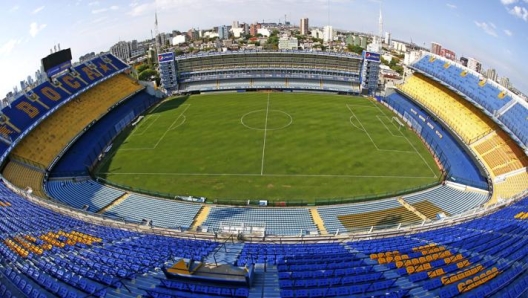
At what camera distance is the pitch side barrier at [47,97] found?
1785 inches

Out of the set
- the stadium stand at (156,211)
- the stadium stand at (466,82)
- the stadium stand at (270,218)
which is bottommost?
the stadium stand at (270,218)

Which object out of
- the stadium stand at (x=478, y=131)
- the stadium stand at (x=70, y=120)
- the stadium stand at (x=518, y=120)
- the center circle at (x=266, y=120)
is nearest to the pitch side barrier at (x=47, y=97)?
the stadium stand at (x=70, y=120)

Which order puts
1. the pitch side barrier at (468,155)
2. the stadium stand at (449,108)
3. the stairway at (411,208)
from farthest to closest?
the stadium stand at (449,108), the pitch side barrier at (468,155), the stairway at (411,208)

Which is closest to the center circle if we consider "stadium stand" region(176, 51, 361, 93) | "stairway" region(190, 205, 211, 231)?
"stadium stand" region(176, 51, 361, 93)

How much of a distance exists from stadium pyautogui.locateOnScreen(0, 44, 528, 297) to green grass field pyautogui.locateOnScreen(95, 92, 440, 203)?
518mm

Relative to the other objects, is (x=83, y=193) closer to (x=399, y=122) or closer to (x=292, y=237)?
(x=292, y=237)

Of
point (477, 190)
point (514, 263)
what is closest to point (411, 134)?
point (477, 190)

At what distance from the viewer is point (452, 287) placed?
18328mm

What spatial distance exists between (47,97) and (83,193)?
2500 centimetres

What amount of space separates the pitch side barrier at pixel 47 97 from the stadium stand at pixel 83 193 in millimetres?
7454

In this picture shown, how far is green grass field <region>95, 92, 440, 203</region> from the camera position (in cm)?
4050

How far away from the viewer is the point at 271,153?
159ft

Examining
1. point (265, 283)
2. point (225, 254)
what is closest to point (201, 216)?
point (225, 254)

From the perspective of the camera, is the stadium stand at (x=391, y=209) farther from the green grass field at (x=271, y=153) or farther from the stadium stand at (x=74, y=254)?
the stadium stand at (x=74, y=254)
